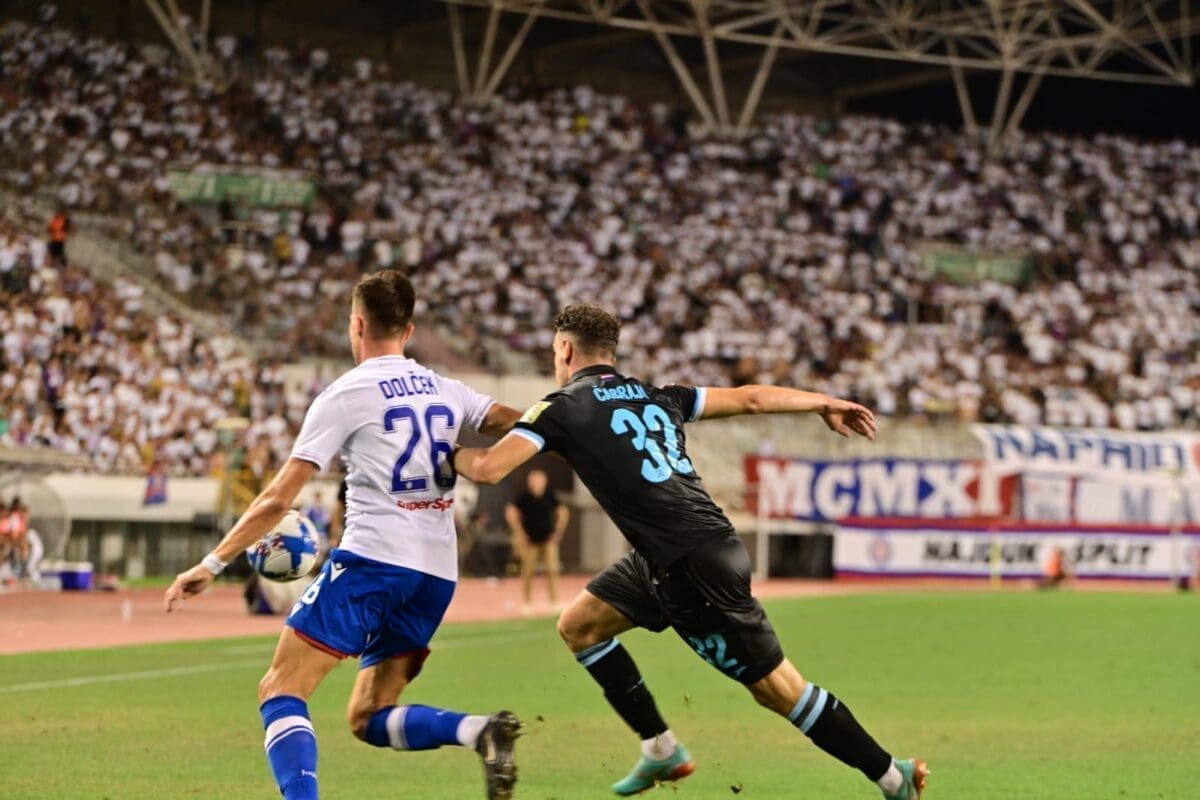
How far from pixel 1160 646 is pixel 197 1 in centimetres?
3156

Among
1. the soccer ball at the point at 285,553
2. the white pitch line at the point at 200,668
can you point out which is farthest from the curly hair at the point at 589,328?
the white pitch line at the point at 200,668

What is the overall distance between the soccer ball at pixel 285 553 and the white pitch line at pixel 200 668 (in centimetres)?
702

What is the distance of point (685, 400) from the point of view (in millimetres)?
7656

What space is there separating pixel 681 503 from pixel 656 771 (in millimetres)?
1543

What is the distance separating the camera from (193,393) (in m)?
31.8

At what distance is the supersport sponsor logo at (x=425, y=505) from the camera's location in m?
6.86

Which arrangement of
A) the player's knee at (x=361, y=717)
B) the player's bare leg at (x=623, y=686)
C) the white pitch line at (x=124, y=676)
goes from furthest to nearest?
the white pitch line at (x=124, y=676) → the player's bare leg at (x=623, y=686) → the player's knee at (x=361, y=717)

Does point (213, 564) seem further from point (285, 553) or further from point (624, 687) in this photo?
point (624, 687)

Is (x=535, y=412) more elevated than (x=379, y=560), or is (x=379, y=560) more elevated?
(x=535, y=412)

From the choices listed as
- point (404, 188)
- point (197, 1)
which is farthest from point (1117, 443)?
point (197, 1)

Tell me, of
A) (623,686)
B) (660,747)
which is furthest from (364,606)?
(660,747)

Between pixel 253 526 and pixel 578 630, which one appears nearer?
pixel 253 526

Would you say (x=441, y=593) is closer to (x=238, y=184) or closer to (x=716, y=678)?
(x=716, y=678)

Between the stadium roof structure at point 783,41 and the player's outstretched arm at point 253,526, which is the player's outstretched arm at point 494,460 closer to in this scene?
the player's outstretched arm at point 253,526
